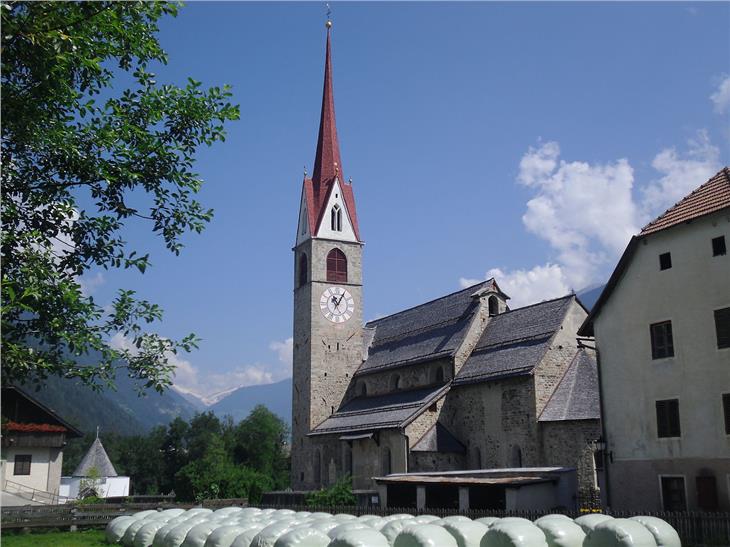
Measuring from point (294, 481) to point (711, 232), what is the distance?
37204 mm

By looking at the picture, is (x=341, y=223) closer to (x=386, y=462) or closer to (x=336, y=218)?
(x=336, y=218)

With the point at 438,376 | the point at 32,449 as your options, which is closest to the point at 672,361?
the point at 438,376

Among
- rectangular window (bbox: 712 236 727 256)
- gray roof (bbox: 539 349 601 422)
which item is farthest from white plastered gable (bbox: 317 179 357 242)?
rectangular window (bbox: 712 236 727 256)

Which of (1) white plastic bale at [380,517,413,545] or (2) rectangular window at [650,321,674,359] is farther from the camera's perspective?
(2) rectangular window at [650,321,674,359]

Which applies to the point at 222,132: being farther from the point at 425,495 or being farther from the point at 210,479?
the point at 210,479

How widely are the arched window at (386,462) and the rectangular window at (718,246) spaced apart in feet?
78.0

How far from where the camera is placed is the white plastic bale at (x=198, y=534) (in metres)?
20.7

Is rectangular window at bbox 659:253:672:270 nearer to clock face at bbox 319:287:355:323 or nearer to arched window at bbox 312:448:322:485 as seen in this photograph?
arched window at bbox 312:448:322:485

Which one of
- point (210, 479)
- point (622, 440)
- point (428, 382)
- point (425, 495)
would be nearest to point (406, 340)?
point (428, 382)

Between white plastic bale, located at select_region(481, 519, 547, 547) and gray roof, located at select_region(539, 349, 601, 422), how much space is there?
57.7ft

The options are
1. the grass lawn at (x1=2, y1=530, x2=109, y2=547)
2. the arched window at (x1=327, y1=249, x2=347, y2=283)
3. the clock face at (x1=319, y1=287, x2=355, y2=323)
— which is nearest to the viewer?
the grass lawn at (x1=2, y1=530, x2=109, y2=547)

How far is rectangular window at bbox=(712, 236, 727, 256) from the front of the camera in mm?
23827

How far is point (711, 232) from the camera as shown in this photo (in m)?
24.3

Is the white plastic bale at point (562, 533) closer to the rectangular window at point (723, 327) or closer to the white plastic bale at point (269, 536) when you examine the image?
the white plastic bale at point (269, 536)
